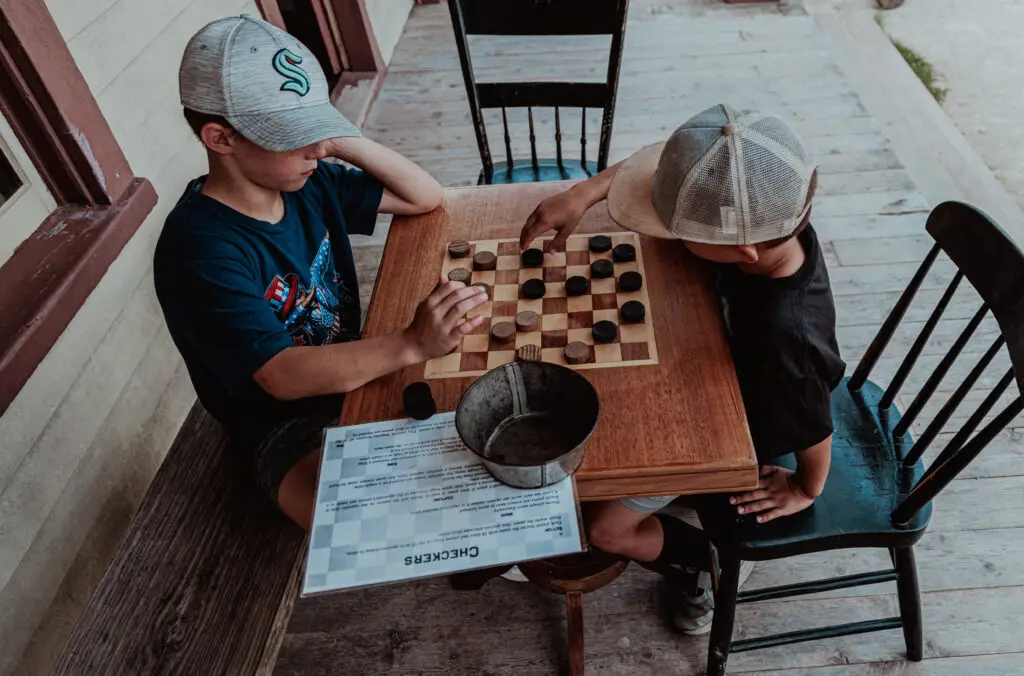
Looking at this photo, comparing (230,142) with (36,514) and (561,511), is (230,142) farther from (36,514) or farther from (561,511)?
(36,514)

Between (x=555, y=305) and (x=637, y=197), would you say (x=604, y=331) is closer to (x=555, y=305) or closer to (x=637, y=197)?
(x=555, y=305)

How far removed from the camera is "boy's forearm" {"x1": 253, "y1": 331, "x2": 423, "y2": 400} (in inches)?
48.6

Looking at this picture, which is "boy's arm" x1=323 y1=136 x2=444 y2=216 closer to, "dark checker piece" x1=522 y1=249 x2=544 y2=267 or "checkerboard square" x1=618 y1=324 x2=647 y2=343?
"dark checker piece" x1=522 y1=249 x2=544 y2=267

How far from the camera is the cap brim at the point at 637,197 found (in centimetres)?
119

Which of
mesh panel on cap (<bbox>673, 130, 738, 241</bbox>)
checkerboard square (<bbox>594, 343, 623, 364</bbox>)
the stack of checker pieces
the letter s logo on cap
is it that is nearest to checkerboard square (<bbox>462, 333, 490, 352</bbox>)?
the stack of checker pieces

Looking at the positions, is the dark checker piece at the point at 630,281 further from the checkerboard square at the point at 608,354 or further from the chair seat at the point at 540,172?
the chair seat at the point at 540,172

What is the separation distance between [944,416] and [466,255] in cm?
100

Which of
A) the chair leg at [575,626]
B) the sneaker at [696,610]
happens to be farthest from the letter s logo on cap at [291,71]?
the sneaker at [696,610]

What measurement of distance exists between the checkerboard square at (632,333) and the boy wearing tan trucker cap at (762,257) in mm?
158

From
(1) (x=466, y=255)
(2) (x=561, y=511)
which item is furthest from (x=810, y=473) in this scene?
(1) (x=466, y=255)

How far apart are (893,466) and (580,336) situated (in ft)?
2.37

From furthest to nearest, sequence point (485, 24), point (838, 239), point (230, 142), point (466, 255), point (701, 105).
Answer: point (701, 105) → point (838, 239) → point (485, 24) → point (466, 255) → point (230, 142)

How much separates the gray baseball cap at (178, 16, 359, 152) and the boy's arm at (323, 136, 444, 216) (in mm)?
331

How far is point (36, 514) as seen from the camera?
1678 millimetres
